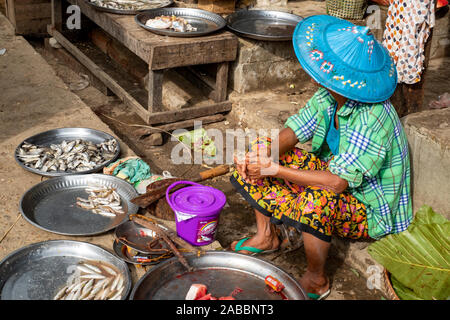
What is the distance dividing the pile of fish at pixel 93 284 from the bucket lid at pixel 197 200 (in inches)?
22.9

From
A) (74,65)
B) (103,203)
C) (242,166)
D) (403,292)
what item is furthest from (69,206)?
(74,65)

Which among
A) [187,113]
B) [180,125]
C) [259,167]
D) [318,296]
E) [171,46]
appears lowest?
[318,296]

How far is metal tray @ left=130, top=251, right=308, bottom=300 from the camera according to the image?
274 centimetres

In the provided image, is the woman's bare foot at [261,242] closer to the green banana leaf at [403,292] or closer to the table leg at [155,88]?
the green banana leaf at [403,292]

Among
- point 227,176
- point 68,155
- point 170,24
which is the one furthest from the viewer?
point 170,24

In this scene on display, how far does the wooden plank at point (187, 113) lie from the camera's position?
5316mm

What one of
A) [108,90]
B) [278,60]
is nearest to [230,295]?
[278,60]

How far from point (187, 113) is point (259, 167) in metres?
2.47

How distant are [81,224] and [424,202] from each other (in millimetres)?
2367

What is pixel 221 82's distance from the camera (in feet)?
18.1

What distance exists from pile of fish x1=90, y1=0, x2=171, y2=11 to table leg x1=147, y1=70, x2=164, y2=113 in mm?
1119

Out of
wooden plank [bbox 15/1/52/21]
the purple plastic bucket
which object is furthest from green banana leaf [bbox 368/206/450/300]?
wooden plank [bbox 15/1/52/21]

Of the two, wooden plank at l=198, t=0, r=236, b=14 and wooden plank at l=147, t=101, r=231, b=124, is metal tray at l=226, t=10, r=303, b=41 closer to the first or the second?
wooden plank at l=198, t=0, r=236, b=14

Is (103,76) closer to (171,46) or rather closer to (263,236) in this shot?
(171,46)
